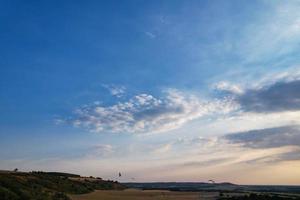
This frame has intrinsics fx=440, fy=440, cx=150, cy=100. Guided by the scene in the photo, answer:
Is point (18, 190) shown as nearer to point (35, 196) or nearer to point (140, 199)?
point (35, 196)

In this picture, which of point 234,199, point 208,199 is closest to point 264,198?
point 234,199

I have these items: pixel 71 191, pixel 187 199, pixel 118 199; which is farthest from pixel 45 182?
pixel 187 199

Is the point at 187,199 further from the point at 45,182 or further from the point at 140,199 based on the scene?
the point at 45,182

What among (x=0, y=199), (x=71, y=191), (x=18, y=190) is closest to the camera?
(x=0, y=199)

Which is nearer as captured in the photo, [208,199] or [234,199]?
[234,199]

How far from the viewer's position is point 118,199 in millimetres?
68812

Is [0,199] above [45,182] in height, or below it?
below

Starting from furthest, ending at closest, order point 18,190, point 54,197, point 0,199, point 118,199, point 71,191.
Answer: point 71,191 → point 118,199 → point 54,197 → point 18,190 → point 0,199

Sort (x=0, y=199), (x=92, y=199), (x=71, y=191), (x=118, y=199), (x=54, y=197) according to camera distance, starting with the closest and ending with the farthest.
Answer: (x=0, y=199) < (x=54, y=197) < (x=92, y=199) < (x=118, y=199) < (x=71, y=191)

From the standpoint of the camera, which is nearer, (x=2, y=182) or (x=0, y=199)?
(x=0, y=199)

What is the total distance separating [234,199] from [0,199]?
122 feet

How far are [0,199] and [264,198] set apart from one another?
39062mm

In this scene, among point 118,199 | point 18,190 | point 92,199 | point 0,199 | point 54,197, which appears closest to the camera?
point 0,199

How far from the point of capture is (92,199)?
6431 cm
